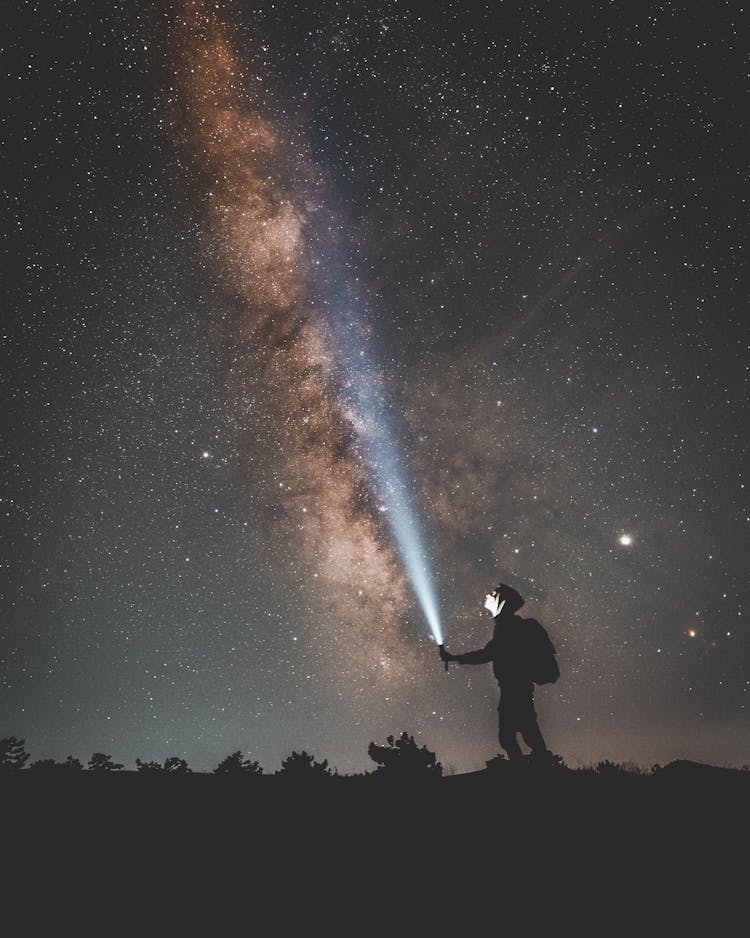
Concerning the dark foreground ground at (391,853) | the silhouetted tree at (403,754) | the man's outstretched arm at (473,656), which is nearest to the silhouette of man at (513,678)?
the man's outstretched arm at (473,656)

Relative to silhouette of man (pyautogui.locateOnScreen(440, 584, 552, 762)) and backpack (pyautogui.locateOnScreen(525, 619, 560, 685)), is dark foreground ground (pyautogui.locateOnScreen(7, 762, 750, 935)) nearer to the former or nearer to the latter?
silhouette of man (pyautogui.locateOnScreen(440, 584, 552, 762))

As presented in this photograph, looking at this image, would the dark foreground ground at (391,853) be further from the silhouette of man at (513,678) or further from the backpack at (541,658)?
the backpack at (541,658)

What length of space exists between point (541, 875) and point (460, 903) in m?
0.59

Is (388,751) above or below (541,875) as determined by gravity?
above

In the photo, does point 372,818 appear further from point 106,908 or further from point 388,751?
point 388,751

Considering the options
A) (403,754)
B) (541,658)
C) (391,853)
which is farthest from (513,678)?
(403,754)

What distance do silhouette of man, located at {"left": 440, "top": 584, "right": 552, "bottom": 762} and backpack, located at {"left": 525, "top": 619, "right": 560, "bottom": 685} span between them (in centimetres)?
4

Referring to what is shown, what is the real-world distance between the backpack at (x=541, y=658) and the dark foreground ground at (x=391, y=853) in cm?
83

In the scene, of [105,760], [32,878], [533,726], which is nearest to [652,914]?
[533,726]

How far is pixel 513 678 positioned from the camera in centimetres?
503

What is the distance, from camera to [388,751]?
28.9 ft

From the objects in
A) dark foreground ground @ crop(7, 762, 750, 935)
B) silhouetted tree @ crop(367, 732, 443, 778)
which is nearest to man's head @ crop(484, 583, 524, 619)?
dark foreground ground @ crop(7, 762, 750, 935)

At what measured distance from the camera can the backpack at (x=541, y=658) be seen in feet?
16.4

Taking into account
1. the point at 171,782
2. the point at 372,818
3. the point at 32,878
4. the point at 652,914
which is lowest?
the point at 652,914
